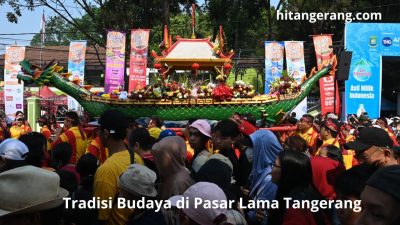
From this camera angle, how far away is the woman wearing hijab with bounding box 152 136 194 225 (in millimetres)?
3689

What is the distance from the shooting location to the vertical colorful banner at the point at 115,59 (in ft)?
65.2

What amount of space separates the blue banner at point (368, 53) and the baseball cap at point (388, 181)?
17.8 meters

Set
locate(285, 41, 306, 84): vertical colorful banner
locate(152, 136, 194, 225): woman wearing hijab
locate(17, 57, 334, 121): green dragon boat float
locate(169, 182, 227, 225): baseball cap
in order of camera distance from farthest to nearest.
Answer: locate(285, 41, 306, 84): vertical colorful banner
locate(17, 57, 334, 121): green dragon boat float
locate(152, 136, 194, 225): woman wearing hijab
locate(169, 182, 227, 225): baseball cap

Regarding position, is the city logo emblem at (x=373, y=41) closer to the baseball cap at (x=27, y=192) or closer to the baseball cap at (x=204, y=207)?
the baseball cap at (x=204, y=207)

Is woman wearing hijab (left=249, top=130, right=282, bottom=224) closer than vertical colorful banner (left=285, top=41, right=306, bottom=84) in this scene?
Yes

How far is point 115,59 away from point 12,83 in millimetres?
4032

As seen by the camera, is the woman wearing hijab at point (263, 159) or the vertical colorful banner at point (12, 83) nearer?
the woman wearing hijab at point (263, 159)

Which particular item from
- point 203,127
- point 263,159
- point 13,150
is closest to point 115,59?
point 203,127

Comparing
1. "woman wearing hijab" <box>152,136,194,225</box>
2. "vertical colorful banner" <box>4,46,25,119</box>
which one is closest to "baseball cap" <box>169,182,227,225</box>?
"woman wearing hijab" <box>152,136,194,225</box>

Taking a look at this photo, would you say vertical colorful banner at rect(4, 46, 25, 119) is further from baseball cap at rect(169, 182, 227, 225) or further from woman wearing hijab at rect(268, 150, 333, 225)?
baseball cap at rect(169, 182, 227, 225)

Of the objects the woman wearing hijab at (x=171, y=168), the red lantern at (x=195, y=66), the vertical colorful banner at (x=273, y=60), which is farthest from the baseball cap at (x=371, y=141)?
the vertical colorful banner at (x=273, y=60)

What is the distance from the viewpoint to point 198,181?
3828 millimetres

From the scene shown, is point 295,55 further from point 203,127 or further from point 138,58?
point 203,127

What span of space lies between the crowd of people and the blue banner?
14261 mm
